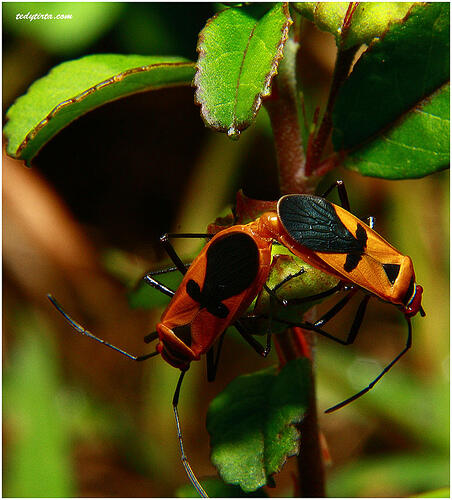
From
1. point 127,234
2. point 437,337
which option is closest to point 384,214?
point 437,337

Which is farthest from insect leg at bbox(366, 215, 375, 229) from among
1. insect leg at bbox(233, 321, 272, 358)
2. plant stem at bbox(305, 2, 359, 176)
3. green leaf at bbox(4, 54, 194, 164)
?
green leaf at bbox(4, 54, 194, 164)

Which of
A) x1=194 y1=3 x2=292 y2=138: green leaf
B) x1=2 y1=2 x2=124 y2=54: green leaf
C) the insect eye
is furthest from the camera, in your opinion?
x1=2 y1=2 x2=124 y2=54: green leaf

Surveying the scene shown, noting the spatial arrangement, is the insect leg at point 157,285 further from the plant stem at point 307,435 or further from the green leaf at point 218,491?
the green leaf at point 218,491

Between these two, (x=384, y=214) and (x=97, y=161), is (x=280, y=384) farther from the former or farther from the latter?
(x=97, y=161)

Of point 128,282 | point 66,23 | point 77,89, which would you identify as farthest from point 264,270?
point 66,23

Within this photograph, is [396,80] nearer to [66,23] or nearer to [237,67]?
[237,67]

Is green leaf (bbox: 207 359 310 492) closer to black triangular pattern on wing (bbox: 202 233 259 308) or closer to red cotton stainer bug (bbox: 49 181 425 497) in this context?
red cotton stainer bug (bbox: 49 181 425 497)
